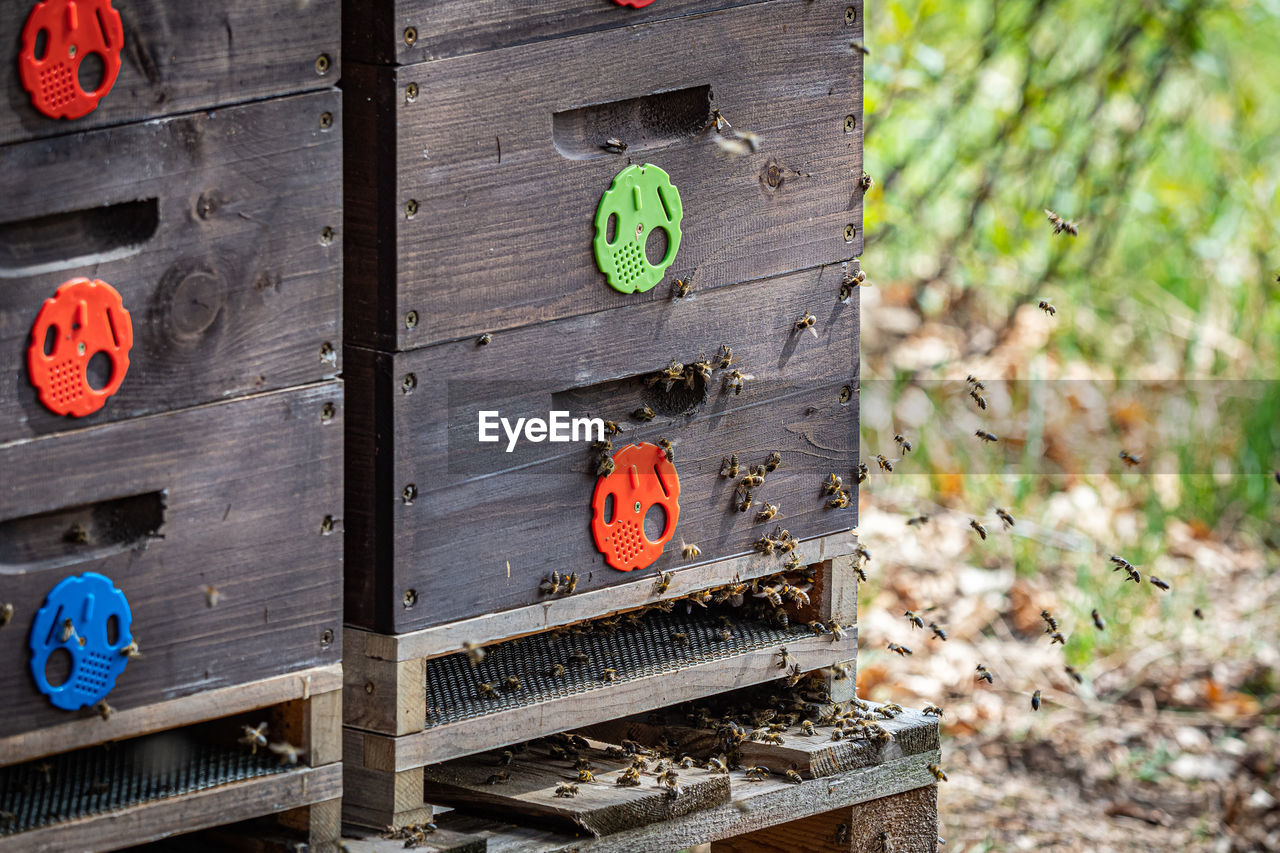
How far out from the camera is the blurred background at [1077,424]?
5.27m

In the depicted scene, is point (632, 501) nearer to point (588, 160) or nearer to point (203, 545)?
point (588, 160)

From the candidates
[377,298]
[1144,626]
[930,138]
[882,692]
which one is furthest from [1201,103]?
[377,298]

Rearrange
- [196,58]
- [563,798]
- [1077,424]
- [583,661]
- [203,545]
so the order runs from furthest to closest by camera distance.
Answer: [1077,424] → [583,661] → [563,798] → [203,545] → [196,58]

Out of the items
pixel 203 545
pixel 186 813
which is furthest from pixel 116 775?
pixel 203 545

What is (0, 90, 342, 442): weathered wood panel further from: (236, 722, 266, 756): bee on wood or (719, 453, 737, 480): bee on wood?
(719, 453, 737, 480): bee on wood

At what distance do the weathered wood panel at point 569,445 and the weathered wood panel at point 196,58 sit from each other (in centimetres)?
44

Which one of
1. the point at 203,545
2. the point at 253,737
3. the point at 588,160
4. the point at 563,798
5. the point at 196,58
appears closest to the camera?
the point at 196,58

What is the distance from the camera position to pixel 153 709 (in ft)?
8.64

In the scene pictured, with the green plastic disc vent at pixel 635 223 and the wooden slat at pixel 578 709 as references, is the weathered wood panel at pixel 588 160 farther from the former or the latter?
the wooden slat at pixel 578 709

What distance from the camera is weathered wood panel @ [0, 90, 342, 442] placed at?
2.43 metres

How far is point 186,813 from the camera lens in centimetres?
270

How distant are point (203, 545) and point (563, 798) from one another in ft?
2.69

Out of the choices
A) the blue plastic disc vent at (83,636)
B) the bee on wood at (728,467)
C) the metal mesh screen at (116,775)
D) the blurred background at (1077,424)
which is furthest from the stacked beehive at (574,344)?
the blurred background at (1077,424)

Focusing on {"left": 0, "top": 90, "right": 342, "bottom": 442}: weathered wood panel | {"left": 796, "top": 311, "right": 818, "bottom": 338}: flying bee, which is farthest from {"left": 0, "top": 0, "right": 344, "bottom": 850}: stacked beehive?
{"left": 796, "top": 311, "right": 818, "bottom": 338}: flying bee
